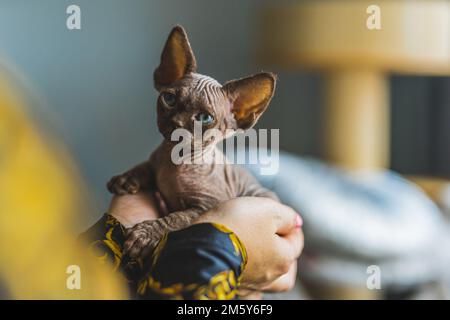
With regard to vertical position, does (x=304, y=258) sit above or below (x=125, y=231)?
below

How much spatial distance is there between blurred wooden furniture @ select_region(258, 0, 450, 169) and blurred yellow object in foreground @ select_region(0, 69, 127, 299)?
0.57 m

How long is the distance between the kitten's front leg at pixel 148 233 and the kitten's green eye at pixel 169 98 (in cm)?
7

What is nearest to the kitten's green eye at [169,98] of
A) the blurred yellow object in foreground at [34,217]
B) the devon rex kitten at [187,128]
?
the devon rex kitten at [187,128]

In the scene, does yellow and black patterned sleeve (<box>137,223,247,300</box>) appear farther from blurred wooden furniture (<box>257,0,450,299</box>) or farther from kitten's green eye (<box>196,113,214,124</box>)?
blurred wooden furniture (<box>257,0,450,299</box>)

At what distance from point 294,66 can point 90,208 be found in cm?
80

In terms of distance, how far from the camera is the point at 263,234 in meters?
0.42

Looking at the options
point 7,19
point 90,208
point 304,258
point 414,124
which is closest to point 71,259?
point 90,208

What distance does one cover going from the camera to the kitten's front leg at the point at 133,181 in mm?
422

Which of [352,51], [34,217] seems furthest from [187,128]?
[352,51]

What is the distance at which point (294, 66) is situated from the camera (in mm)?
1176

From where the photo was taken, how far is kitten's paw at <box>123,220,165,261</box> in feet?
1.26

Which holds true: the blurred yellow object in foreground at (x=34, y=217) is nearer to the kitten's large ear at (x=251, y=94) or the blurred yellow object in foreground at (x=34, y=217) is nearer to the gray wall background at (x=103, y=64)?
the gray wall background at (x=103, y=64)

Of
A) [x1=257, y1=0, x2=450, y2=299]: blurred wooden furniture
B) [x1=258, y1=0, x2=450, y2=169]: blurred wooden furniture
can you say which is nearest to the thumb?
[x1=257, y1=0, x2=450, y2=299]: blurred wooden furniture
